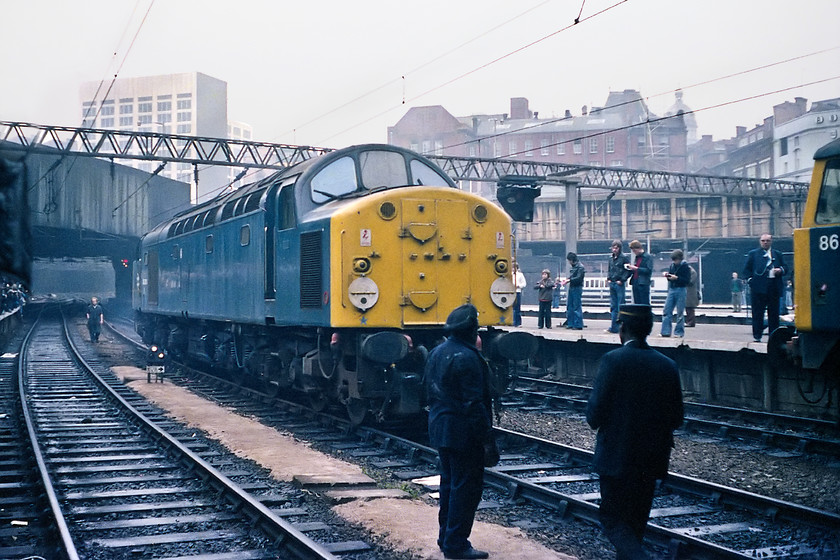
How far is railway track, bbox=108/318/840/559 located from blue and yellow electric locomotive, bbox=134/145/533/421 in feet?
1.72

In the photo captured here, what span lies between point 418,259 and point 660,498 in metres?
4.20

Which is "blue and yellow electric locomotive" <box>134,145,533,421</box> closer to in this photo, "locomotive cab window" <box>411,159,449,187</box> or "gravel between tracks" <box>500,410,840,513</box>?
"locomotive cab window" <box>411,159,449,187</box>

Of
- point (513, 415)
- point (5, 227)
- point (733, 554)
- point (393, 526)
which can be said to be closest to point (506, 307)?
point (513, 415)

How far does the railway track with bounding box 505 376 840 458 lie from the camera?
10.3 m

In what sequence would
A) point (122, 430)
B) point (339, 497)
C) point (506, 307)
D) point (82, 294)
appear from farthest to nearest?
point (82, 294) < point (122, 430) < point (506, 307) < point (339, 497)

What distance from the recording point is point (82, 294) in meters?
85.1

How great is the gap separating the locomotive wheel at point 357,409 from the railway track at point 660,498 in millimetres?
215

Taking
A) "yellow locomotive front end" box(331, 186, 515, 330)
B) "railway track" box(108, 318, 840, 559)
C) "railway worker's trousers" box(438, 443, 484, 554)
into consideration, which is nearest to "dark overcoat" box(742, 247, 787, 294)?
"yellow locomotive front end" box(331, 186, 515, 330)

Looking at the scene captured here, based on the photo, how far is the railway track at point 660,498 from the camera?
6.53m

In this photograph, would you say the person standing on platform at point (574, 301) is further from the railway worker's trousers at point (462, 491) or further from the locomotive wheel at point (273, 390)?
the railway worker's trousers at point (462, 491)

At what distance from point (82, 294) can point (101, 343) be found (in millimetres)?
57053

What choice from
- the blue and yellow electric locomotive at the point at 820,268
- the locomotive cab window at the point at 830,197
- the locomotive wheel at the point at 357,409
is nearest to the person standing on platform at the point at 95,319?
the locomotive wheel at the point at 357,409

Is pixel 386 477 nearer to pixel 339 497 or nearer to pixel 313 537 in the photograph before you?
pixel 339 497

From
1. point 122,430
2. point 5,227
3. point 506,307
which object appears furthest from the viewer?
point 122,430
